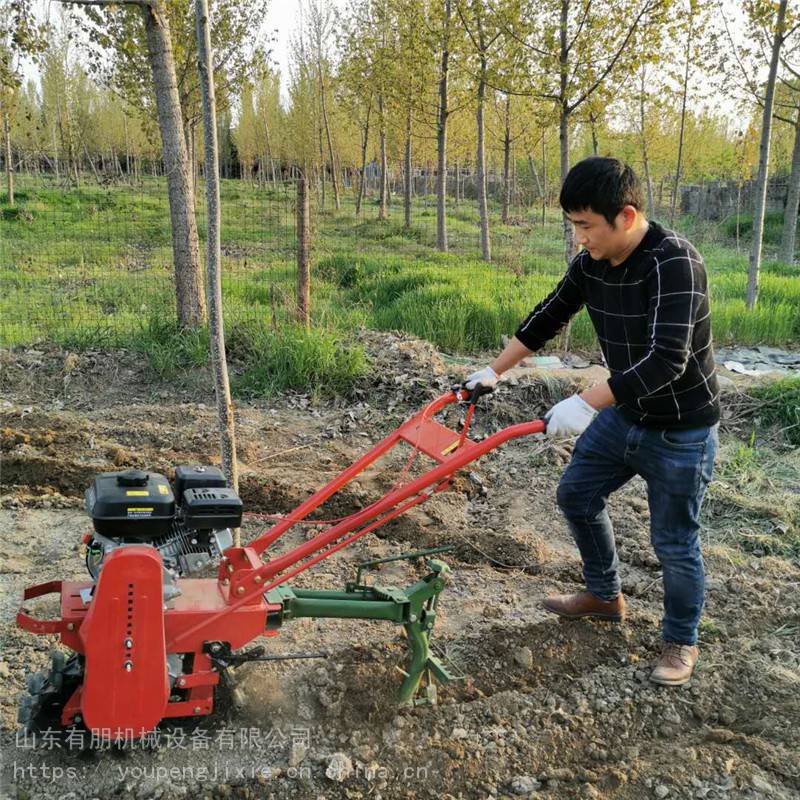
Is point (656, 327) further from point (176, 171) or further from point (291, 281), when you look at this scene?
point (291, 281)

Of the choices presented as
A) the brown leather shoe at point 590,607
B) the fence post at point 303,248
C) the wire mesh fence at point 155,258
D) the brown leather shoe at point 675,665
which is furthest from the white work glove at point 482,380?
the wire mesh fence at point 155,258

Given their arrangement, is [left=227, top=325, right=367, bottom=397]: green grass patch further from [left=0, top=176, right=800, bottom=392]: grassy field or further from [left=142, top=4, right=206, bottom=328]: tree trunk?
[left=142, top=4, right=206, bottom=328]: tree trunk

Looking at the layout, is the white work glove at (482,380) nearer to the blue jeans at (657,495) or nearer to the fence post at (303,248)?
the blue jeans at (657,495)

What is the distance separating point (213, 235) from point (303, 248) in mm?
3644

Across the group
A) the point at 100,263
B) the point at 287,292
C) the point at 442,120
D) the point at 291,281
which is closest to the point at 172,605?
the point at 287,292

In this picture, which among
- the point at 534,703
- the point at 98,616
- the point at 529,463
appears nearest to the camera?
the point at 98,616

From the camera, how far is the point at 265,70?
48.2ft

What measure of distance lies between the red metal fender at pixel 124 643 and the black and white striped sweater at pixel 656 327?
1.59m

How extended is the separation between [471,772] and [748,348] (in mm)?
7127

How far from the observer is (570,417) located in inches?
101

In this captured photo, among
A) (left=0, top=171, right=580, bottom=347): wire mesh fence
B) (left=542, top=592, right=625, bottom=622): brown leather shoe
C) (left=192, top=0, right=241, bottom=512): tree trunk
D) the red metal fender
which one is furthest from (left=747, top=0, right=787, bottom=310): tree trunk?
the red metal fender

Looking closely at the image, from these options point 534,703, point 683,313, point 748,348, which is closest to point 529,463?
point 534,703

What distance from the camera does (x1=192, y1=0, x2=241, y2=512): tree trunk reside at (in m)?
3.10

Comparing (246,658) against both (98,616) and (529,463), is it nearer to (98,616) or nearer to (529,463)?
(98,616)
